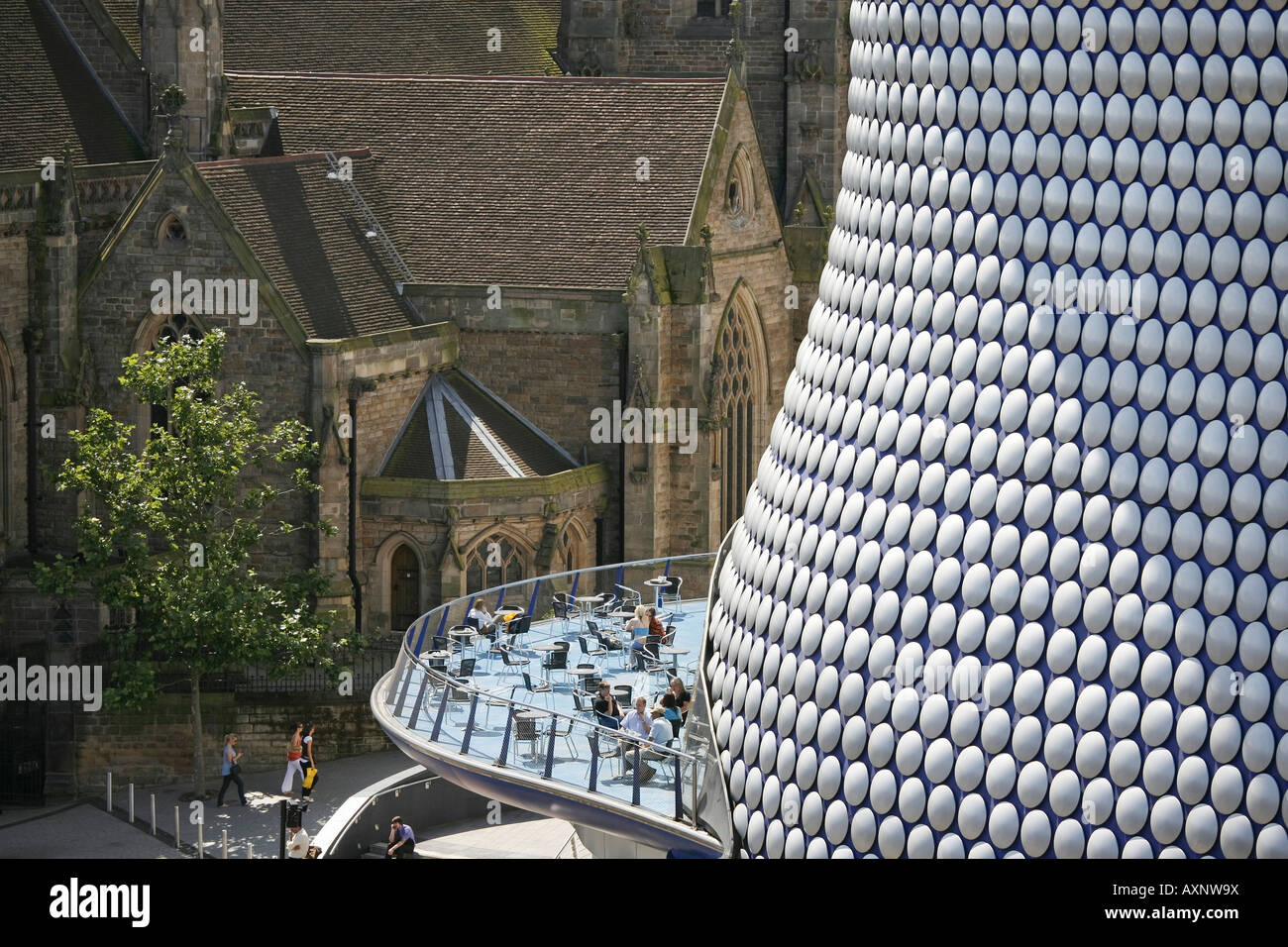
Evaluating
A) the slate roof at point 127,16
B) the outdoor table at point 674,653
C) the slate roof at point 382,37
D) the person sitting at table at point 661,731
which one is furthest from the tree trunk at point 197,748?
the slate roof at point 382,37

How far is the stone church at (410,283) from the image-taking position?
187 ft

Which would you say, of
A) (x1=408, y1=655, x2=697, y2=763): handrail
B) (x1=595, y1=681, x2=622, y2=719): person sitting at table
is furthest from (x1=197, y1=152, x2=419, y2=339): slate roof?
(x1=595, y1=681, x2=622, y2=719): person sitting at table

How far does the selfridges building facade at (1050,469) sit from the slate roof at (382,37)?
130 feet

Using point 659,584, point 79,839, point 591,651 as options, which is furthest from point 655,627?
point 79,839

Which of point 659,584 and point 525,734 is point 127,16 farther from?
point 525,734

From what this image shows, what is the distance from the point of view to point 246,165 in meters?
59.5

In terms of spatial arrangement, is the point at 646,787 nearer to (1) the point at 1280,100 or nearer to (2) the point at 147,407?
(1) the point at 1280,100

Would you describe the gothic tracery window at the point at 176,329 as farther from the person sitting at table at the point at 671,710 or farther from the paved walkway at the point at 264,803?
the person sitting at table at the point at 671,710

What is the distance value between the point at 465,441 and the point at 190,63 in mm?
11574

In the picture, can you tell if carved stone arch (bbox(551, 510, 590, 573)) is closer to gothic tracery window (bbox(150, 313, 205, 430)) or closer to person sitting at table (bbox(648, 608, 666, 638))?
gothic tracery window (bbox(150, 313, 205, 430))

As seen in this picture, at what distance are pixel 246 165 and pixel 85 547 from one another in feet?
35.1

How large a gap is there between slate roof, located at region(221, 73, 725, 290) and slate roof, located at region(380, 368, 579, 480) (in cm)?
312

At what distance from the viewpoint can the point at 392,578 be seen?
189ft
